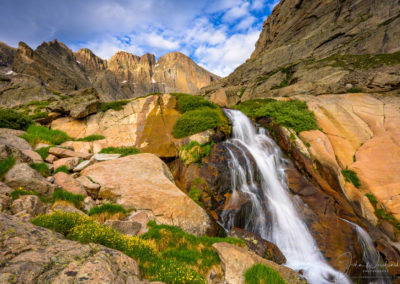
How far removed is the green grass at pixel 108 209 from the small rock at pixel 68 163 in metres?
3.29

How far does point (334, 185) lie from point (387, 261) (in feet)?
13.6

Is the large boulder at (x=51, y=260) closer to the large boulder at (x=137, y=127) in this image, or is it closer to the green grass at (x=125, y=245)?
the green grass at (x=125, y=245)

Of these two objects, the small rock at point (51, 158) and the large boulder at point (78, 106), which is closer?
the small rock at point (51, 158)

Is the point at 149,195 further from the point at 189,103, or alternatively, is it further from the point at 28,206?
the point at 189,103

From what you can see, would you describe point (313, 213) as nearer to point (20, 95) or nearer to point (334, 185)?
point (334, 185)

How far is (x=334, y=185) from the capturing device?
10805 mm

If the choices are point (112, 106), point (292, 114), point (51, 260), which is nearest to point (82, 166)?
→ point (51, 260)

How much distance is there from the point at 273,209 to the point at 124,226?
24.9ft

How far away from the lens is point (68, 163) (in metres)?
7.87

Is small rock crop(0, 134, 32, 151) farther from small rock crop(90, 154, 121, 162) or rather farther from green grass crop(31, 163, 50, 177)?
small rock crop(90, 154, 121, 162)

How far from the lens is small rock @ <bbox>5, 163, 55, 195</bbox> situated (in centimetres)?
520

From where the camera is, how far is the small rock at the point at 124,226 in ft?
17.5

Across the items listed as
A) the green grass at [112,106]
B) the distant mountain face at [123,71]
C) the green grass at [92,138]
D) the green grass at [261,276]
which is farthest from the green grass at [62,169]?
the distant mountain face at [123,71]

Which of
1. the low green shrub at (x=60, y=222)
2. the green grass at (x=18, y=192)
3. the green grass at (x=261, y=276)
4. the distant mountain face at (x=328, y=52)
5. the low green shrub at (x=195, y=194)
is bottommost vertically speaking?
the green grass at (x=261, y=276)
